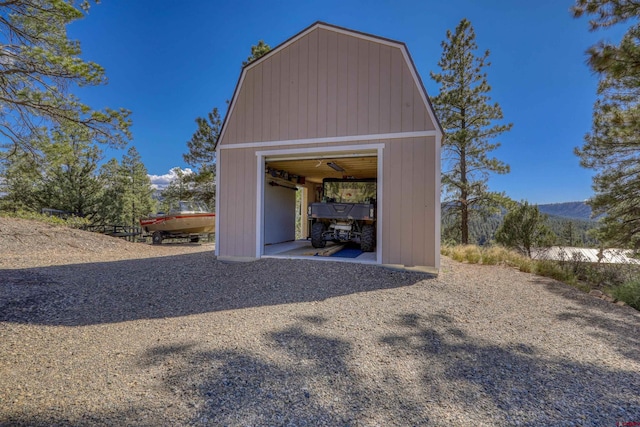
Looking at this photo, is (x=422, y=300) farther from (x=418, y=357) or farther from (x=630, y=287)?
(x=630, y=287)

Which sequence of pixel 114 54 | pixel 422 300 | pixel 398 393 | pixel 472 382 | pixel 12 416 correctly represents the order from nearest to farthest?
pixel 12 416 < pixel 398 393 < pixel 472 382 < pixel 422 300 < pixel 114 54

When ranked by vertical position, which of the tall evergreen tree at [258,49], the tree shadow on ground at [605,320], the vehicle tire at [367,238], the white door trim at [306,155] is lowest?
the tree shadow on ground at [605,320]

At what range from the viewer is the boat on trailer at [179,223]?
40.7 ft

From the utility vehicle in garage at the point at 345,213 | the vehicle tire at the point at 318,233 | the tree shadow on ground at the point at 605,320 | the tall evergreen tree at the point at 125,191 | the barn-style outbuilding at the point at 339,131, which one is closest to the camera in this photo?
the tree shadow on ground at the point at 605,320

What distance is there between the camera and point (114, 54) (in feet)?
32.1

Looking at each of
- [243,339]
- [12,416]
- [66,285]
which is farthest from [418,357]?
[66,285]

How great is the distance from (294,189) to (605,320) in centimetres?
1002

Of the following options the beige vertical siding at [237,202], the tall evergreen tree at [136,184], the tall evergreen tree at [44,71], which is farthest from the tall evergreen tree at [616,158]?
the tall evergreen tree at [136,184]

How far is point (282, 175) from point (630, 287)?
995 cm

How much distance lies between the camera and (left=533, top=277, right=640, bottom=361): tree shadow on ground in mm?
3305

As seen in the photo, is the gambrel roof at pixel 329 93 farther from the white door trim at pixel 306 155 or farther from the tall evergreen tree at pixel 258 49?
the tall evergreen tree at pixel 258 49

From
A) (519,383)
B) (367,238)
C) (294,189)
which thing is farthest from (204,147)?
(519,383)

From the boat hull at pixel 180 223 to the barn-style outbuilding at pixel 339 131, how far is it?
5338 mm

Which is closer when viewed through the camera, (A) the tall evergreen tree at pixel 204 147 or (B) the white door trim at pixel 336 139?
(B) the white door trim at pixel 336 139
